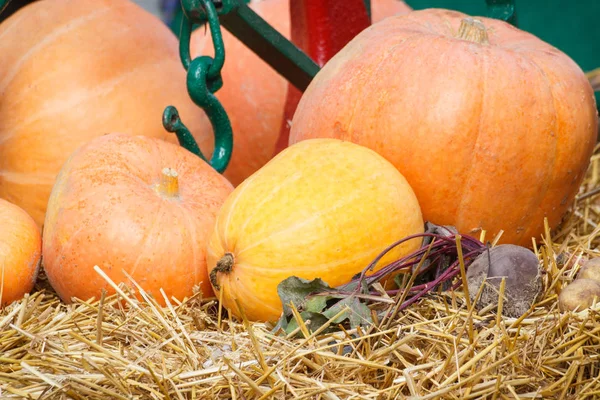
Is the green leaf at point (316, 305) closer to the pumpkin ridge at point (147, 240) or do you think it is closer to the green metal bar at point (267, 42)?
the pumpkin ridge at point (147, 240)

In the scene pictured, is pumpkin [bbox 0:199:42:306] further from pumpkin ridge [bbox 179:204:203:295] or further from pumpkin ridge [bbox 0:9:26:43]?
pumpkin ridge [bbox 0:9:26:43]

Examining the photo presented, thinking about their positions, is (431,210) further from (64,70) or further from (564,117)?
(64,70)

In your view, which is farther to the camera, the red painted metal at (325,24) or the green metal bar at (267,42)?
the red painted metal at (325,24)

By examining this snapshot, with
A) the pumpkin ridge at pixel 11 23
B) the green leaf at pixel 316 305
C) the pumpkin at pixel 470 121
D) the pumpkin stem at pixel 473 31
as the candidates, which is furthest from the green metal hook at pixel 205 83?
the green leaf at pixel 316 305

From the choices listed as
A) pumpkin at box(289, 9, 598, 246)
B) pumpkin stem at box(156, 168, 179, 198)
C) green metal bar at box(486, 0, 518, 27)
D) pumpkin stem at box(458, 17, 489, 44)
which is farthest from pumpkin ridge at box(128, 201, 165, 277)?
green metal bar at box(486, 0, 518, 27)

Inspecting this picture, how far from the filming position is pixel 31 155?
7.53 ft

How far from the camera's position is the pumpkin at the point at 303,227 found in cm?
167

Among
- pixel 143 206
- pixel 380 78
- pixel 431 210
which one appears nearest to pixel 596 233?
pixel 431 210

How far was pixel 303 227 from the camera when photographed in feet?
5.48

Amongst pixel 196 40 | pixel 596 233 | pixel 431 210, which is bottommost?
pixel 596 233

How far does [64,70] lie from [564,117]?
63.1 inches

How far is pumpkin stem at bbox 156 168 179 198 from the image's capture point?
1.95 meters

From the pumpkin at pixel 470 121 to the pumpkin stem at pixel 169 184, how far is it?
0.45 metres

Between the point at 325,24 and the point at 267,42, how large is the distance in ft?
1.22
